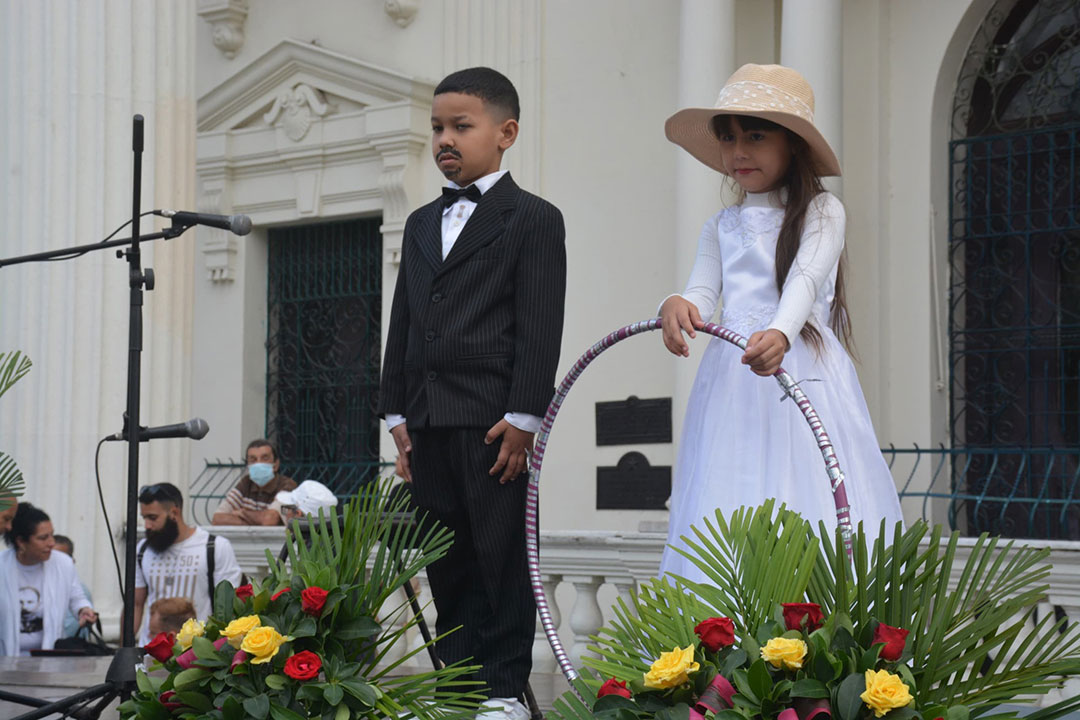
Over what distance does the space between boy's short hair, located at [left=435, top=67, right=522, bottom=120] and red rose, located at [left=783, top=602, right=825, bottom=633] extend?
88.2 inches

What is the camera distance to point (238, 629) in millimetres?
2709

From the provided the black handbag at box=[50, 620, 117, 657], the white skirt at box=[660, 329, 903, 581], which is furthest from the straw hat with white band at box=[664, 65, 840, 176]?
the black handbag at box=[50, 620, 117, 657]

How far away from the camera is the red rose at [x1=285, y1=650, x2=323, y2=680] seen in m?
2.62

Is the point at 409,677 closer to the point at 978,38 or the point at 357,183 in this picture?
the point at 978,38

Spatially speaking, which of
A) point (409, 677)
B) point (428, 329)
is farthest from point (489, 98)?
point (409, 677)

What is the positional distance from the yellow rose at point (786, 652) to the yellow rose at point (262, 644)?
91cm

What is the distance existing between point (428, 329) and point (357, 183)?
7615 millimetres

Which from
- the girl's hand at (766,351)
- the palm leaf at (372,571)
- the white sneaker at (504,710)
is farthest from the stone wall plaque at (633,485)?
the palm leaf at (372,571)

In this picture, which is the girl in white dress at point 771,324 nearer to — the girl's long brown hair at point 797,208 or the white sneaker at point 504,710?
the girl's long brown hair at point 797,208

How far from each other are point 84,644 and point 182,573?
2.22 feet

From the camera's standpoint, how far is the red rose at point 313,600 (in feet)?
8.78

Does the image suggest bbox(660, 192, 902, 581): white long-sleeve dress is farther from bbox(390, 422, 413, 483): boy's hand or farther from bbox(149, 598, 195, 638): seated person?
bbox(149, 598, 195, 638): seated person

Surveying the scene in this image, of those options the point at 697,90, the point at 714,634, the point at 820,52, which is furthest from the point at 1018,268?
the point at 714,634

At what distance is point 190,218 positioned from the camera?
4.45 m
